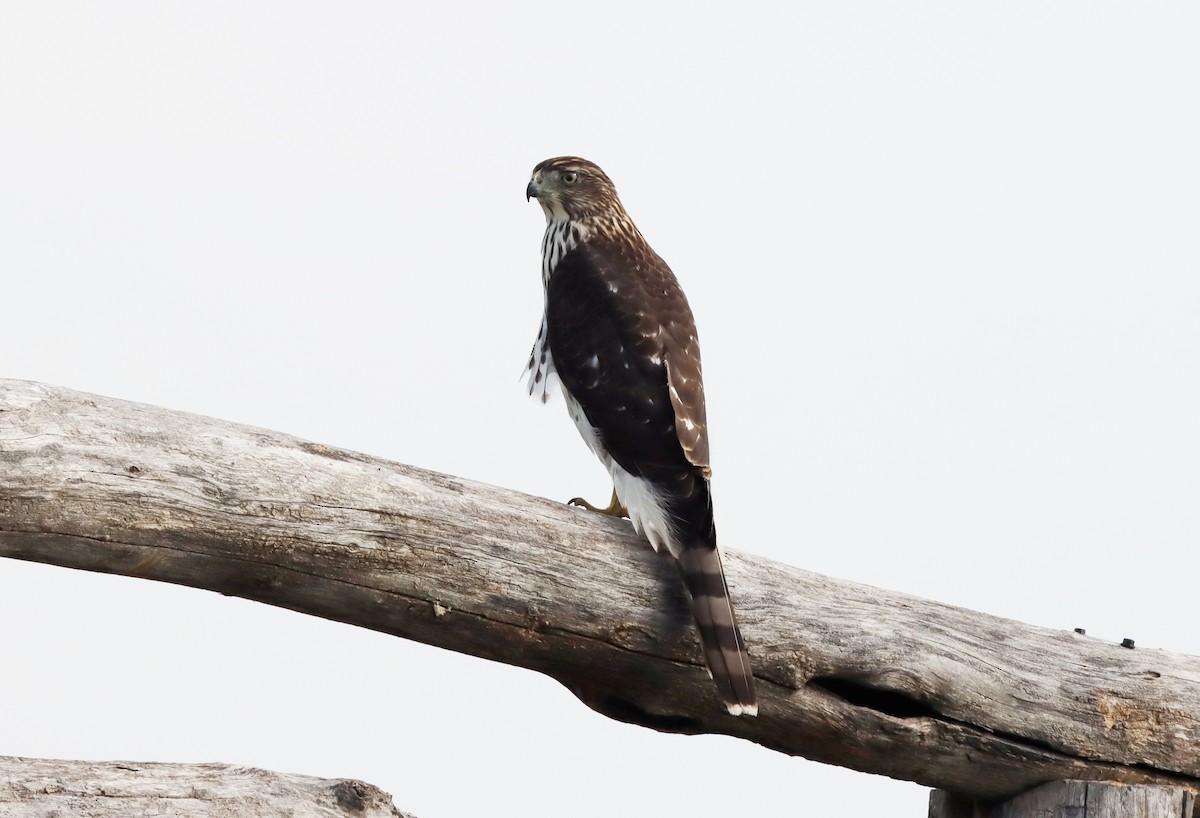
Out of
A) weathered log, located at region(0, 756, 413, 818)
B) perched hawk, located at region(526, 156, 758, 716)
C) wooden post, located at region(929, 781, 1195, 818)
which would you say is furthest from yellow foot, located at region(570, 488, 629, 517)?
wooden post, located at region(929, 781, 1195, 818)

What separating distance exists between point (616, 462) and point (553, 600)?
58 cm

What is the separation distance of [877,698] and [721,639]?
0.59 m

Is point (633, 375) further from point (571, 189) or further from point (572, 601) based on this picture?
point (571, 189)

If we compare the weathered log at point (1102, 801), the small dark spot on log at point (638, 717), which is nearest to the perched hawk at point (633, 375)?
the small dark spot on log at point (638, 717)

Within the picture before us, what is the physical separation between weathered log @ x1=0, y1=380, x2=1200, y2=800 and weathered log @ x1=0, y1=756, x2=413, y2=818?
393 mm

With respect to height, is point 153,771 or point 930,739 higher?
point 930,739

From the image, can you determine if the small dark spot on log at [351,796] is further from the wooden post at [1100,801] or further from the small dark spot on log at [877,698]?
the wooden post at [1100,801]

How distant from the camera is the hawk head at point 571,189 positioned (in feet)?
14.7

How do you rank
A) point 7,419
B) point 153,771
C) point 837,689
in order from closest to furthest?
point 7,419 → point 153,771 → point 837,689

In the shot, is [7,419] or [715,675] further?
[715,675]

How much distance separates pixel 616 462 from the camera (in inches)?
146

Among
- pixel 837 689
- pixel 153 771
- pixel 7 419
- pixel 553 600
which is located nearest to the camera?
pixel 7 419

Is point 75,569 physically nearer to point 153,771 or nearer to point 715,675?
point 153,771

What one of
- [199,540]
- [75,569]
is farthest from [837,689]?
[75,569]
